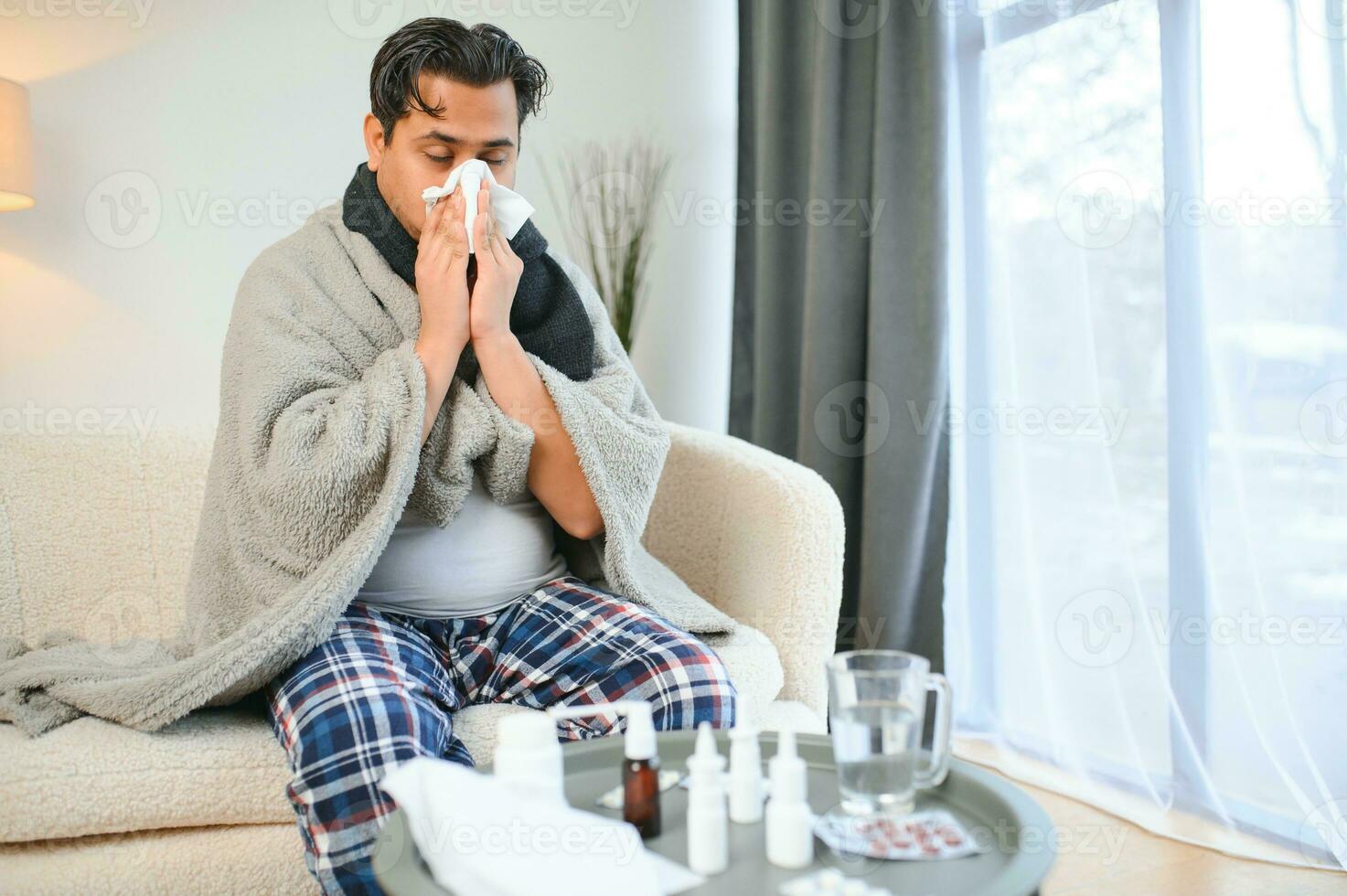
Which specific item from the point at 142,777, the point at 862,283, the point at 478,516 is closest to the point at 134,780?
the point at 142,777

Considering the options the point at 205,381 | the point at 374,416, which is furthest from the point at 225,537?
the point at 205,381

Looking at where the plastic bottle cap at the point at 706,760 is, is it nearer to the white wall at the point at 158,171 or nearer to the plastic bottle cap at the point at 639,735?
the plastic bottle cap at the point at 639,735

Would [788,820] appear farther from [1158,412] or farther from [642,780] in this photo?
[1158,412]

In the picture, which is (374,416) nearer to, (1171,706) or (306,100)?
(1171,706)

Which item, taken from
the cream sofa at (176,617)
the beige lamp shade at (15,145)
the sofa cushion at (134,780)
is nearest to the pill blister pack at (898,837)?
the cream sofa at (176,617)

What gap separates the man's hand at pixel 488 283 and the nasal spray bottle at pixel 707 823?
73cm

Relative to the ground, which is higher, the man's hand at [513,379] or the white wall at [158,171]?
the white wall at [158,171]

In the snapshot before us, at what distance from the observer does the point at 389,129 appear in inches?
55.1

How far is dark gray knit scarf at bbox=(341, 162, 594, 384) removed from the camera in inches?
56.1

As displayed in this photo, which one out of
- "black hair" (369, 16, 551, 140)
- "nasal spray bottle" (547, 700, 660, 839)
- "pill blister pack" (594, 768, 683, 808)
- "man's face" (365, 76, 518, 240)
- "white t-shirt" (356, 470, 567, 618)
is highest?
"black hair" (369, 16, 551, 140)

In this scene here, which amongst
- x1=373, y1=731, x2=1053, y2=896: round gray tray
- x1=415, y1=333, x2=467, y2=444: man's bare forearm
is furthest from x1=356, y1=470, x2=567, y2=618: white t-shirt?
x1=373, y1=731, x2=1053, y2=896: round gray tray

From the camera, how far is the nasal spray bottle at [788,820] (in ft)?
2.52

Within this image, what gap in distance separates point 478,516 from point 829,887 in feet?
2.50

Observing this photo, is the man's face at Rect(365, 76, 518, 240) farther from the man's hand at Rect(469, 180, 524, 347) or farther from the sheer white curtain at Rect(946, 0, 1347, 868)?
the sheer white curtain at Rect(946, 0, 1347, 868)
